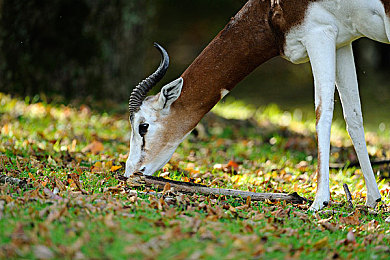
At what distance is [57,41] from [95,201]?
6.00 meters

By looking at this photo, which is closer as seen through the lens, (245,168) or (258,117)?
(245,168)

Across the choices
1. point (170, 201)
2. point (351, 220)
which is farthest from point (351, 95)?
point (170, 201)

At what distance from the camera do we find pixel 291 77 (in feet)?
55.9

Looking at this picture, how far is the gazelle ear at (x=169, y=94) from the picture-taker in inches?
203

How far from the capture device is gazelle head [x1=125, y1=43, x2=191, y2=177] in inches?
208

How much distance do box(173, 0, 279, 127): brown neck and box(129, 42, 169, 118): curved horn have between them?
279 mm

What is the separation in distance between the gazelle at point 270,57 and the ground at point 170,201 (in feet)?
1.28

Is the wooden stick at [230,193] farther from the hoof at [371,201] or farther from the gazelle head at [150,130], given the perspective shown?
the hoof at [371,201]

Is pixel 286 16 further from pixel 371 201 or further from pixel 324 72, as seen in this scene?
pixel 371 201

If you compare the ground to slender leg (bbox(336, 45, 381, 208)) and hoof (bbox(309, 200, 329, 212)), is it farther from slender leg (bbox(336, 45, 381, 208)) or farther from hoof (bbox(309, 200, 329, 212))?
slender leg (bbox(336, 45, 381, 208))

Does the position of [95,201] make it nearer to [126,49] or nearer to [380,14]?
[380,14]

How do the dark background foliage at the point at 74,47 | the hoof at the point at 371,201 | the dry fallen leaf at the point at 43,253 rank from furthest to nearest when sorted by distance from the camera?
the dark background foliage at the point at 74,47 < the hoof at the point at 371,201 < the dry fallen leaf at the point at 43,253

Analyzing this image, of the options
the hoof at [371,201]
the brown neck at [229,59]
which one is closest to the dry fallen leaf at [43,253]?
the brown neck at [229,59]

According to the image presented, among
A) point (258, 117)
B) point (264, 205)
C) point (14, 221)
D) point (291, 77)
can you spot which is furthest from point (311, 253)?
point (291, 77)
